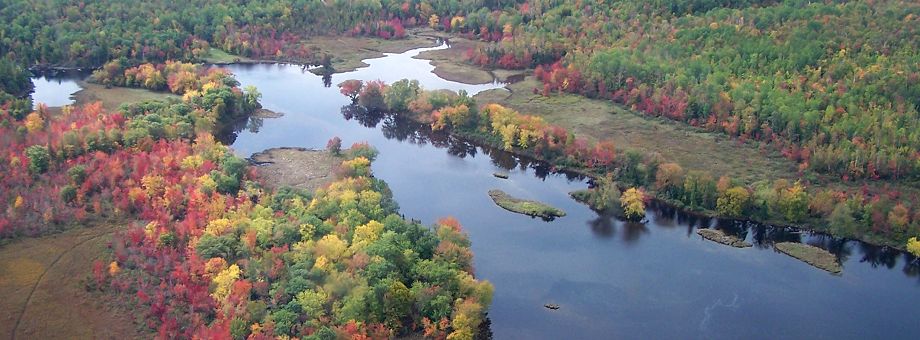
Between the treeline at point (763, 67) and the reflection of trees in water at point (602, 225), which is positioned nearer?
the reflection of trees in water at point (602, 225)

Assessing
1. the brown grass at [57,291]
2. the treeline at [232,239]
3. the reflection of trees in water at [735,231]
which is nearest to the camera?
the treeline at [232,239]

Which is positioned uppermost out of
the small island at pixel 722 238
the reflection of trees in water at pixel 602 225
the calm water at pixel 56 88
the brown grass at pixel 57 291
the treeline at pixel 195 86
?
the treeline at pixel 195 86

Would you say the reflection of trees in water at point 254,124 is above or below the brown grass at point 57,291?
above

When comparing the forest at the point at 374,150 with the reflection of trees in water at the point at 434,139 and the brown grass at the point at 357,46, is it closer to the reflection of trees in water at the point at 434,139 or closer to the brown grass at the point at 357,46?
the reflection of trees in water at the point at 434,139

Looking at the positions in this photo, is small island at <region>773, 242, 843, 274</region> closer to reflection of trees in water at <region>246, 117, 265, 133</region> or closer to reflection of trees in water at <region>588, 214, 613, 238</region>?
reflection of trees in water at <region>588, 214, 613, 238</region>

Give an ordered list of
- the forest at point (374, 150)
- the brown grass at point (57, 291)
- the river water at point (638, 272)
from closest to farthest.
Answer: the brown grass at point (57, 291), the forest at point (374, 150), the river water at point (638, 272)

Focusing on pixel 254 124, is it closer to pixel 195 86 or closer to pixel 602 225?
pixel 195 86

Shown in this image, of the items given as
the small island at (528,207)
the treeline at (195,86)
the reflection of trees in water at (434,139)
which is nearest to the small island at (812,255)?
the small island at (528,207)

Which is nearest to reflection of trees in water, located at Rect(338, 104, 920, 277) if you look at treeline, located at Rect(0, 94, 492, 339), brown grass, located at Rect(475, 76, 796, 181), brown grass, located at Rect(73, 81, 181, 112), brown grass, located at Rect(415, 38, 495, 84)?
brown grass, located at Rect(475, 76, 796, 181)
